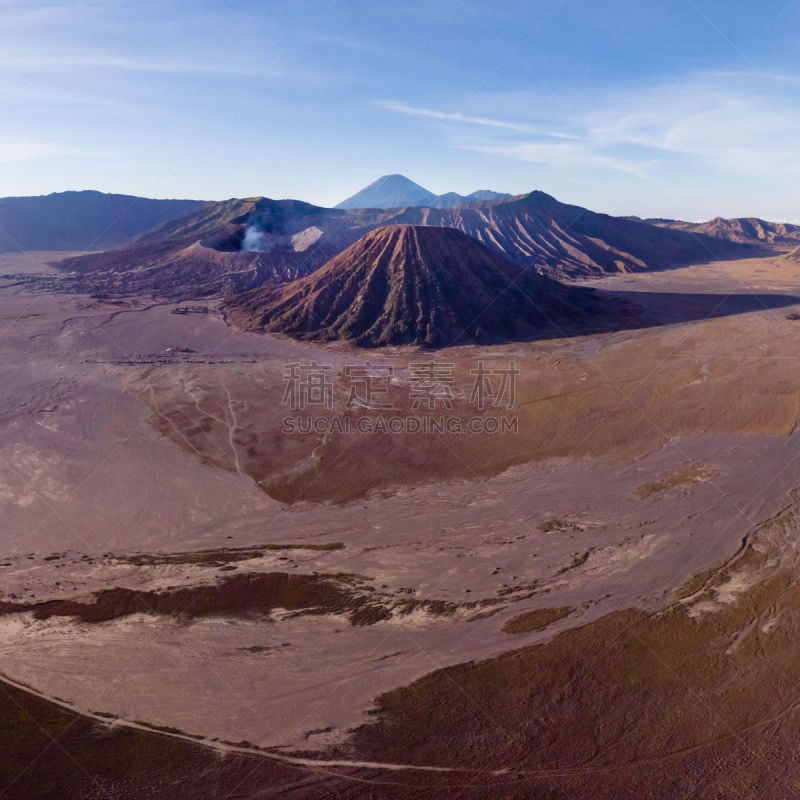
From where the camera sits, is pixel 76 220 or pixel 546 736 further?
pixel 76 220

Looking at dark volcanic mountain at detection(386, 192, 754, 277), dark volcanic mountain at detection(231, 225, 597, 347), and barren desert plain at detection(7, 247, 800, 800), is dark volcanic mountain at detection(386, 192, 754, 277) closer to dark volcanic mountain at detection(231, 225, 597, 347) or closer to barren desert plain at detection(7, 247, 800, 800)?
dark volcanic mountain at detection(231, 225, 597, 347)

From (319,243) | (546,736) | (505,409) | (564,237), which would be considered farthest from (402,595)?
(564,237)

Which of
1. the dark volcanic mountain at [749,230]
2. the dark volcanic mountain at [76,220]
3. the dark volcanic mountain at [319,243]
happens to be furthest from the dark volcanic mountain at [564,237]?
the dark volcanic mountain at [76,220]

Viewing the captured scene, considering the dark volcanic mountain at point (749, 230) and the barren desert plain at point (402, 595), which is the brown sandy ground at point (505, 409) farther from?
the dark volcanic mountain at point (749, 230)

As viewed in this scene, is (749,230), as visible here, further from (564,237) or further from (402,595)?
(402,595)

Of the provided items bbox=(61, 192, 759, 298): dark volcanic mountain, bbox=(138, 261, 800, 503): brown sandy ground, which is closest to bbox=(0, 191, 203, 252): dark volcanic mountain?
bbox=(61, 192, 759, 298): dark volcanic mountain
